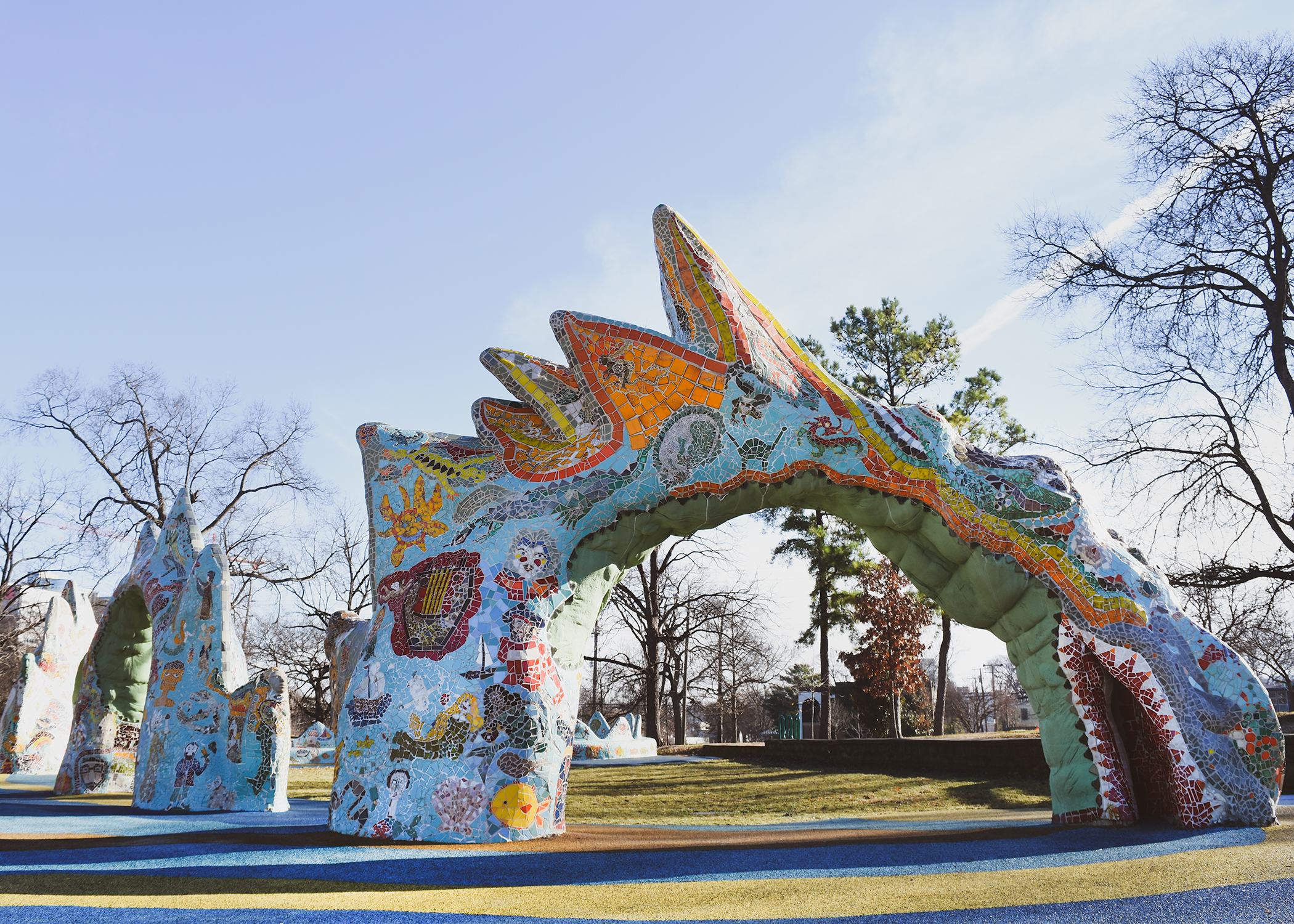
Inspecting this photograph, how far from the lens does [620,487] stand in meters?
6.72

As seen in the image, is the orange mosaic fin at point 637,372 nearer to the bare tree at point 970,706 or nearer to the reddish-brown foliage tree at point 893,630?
the reddish-brown foliage tree at point 893,630

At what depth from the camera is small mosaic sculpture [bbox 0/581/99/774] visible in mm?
16625

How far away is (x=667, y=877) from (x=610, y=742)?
17.9 m

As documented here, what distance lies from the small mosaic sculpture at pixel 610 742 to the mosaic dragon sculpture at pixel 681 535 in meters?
14.1

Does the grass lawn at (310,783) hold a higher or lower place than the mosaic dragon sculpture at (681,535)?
lower

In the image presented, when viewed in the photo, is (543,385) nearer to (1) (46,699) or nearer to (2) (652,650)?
(1) (46,699)

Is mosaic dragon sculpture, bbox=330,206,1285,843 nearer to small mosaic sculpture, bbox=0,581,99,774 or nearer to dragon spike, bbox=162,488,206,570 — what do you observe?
dragon spike, bbox=162,488,206,570

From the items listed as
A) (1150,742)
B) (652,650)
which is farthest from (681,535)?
(652,650)

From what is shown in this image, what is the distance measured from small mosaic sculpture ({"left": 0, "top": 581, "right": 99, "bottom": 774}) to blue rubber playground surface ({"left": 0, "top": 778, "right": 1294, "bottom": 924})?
1233 centimetres

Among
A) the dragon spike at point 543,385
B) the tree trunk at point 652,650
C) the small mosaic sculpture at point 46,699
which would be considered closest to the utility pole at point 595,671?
the tree trunk at point 652,650

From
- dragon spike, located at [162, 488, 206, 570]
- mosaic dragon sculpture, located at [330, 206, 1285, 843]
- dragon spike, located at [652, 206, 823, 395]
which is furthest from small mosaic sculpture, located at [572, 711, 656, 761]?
dragon spike, located at [652, 206, 823, 395]

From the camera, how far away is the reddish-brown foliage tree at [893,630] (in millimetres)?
20578

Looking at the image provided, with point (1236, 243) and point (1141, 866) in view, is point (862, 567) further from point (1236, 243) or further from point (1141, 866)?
point (1141, 866)

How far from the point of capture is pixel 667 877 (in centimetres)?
463
